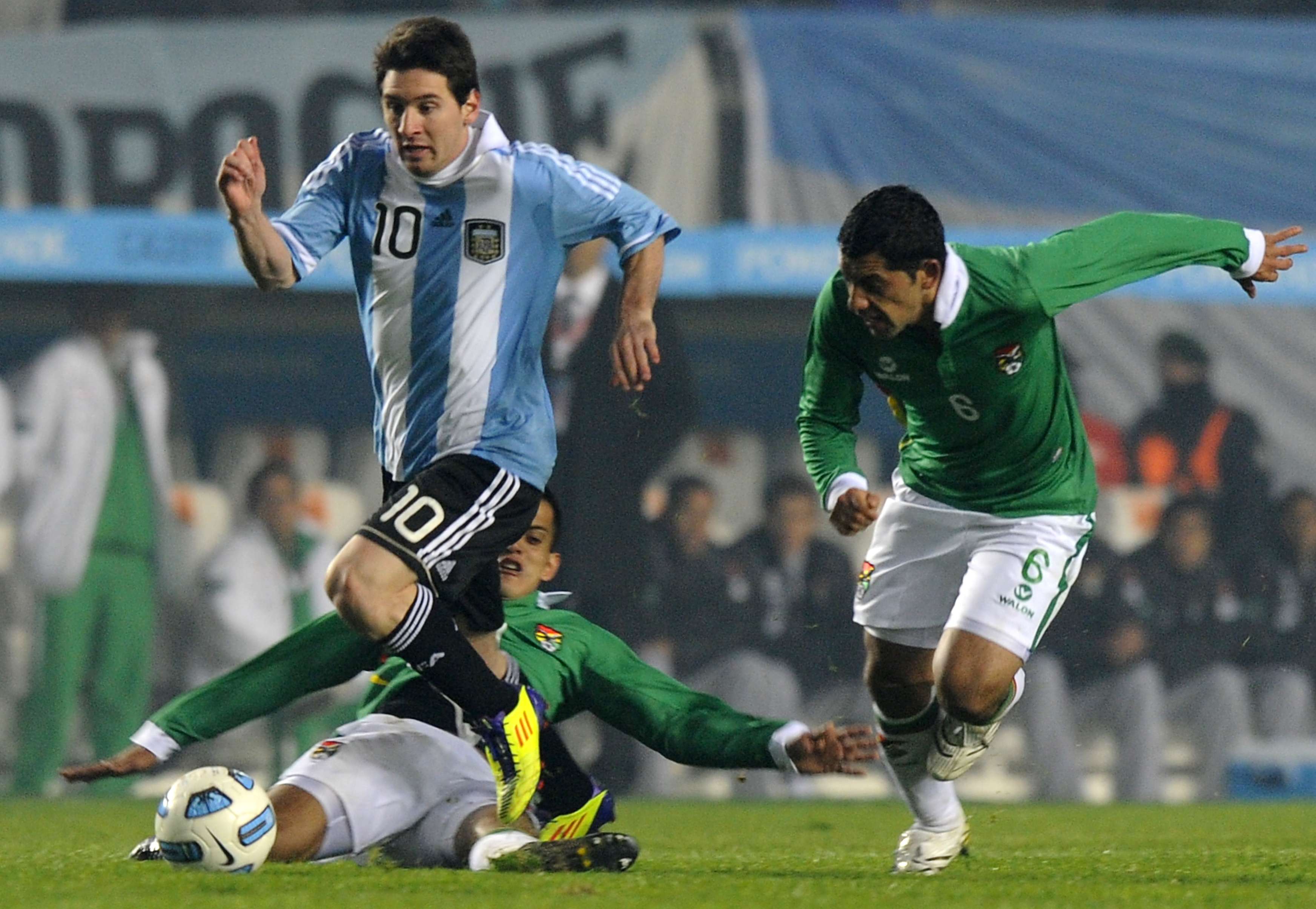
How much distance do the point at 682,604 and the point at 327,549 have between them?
76.9 inches

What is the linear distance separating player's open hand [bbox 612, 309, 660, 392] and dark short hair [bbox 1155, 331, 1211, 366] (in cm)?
719

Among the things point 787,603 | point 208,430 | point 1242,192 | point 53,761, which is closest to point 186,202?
point 208,430

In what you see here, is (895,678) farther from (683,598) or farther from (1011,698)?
(683,598)

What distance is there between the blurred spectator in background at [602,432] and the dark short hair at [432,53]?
5540 millimetres

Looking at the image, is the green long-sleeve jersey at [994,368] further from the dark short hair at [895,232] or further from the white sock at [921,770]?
the white sock at [921,770]

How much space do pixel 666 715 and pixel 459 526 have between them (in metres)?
0.84

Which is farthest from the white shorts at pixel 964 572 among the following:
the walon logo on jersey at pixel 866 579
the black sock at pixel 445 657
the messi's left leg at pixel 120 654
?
the messi's left leg at pixel 120 654

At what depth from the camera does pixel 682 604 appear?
1133 centimetres

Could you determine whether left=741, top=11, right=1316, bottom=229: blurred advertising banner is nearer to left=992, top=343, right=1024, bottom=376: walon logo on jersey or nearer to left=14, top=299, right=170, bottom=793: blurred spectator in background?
left=14, top=299, right=170, bottom=793: blurred spectator in background

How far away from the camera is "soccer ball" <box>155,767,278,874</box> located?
4719mm

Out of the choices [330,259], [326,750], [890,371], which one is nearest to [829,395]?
[890,371]

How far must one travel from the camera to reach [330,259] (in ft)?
37.2

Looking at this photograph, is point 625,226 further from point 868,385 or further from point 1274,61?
point 1274,61

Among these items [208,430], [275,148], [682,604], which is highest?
[275,148]
